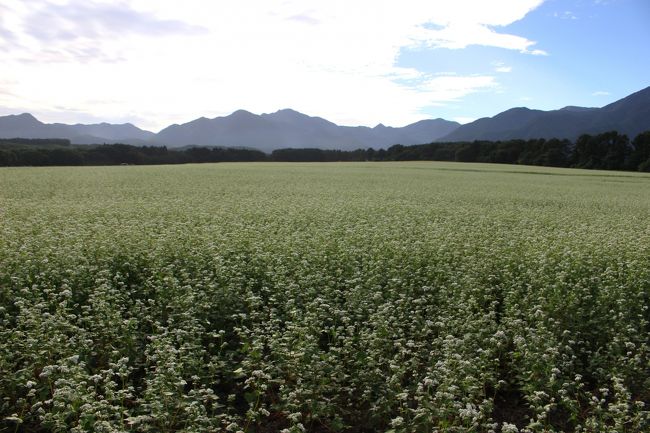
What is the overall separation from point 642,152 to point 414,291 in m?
83.8

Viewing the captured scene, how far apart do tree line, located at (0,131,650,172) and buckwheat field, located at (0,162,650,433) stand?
61.3 m

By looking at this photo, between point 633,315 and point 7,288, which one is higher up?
point 7,288

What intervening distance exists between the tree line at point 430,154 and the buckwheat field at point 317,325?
6132 cm

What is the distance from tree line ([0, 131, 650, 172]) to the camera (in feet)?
233

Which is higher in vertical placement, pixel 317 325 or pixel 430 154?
pixel 430 154

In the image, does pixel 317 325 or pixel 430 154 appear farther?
Answer: pixel 430 154

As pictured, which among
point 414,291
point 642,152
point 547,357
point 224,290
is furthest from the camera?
point 642,152

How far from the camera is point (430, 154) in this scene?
3907 inches

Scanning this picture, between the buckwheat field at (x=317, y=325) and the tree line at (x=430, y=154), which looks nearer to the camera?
the buckwheat field at (x=317, y=325)

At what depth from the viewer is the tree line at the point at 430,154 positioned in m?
70.9

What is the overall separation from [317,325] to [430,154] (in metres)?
95.2

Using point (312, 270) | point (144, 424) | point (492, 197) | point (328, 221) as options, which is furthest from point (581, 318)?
point (492, 197)

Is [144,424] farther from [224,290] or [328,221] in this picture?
[328,221]

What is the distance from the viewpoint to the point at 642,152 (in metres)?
77.1
